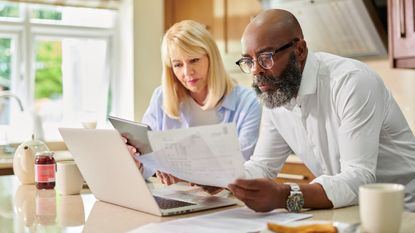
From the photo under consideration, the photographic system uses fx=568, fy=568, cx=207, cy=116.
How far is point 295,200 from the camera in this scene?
3.96 ft

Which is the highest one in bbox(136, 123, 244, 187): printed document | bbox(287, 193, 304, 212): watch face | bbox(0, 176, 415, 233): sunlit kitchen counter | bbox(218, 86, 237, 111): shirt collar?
bbox(218, 86, 237, 111): shirt collar

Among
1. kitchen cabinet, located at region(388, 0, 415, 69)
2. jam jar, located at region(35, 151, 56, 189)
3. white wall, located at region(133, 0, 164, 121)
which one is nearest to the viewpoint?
jam jar, located at region(35, 151, 56, 189)

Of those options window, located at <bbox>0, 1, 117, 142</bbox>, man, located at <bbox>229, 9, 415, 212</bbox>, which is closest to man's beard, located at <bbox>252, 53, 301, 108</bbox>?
man, located at <bbox>229, 9, 415, 212</bbox>

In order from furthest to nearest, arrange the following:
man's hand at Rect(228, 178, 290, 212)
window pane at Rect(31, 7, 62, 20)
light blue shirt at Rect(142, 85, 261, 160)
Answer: window pane at Rect(31, 7, 62, 20) < light blue shirt at Rect(142, 85, 261, 160) < man's hand at Rect(228, 178, 290, 212)

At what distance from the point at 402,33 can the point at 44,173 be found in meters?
1.72

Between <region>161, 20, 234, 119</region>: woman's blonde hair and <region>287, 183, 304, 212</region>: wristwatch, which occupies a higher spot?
<region>161, 20, 234, 119</region>: woman's blonde hair

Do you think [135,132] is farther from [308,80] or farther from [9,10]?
[9,10]

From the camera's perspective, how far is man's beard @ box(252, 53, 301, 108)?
1.45 m

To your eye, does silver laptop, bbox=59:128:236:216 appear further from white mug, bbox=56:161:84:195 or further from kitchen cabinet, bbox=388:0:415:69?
kitchen cabinet, bbox=388:0:415:69

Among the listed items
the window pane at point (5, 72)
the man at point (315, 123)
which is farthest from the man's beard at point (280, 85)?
the window pane at point (5, 72)

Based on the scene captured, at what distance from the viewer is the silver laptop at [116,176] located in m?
1.21

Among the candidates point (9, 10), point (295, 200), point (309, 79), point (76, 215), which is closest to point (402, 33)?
point (309, 79)

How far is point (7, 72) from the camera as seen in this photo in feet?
12.6

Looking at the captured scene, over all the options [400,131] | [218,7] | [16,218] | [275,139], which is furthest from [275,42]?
[218,7]
